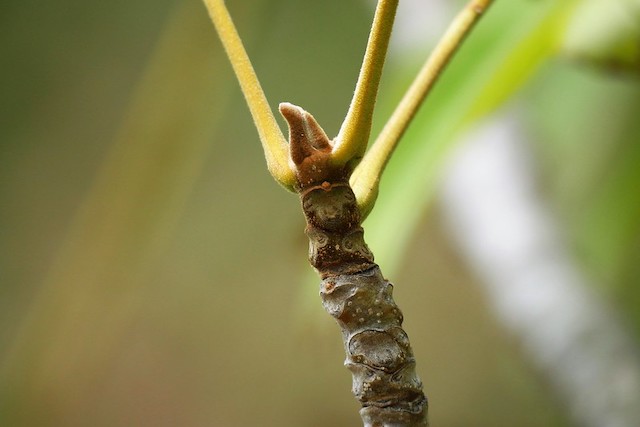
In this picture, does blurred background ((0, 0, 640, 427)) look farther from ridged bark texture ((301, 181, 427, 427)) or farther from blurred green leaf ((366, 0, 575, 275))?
ridged bark texture ((301, 181, 427, 427))

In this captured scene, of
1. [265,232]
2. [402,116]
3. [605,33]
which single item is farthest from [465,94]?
[265,232]

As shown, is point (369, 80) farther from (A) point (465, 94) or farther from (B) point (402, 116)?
(A) point (465, 94)

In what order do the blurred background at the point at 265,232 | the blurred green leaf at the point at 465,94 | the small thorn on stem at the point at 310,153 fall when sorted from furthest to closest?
the blurred background at the point at 265,232 < the blurred green leaf at the point at 465,94 < the small thorn on stem at the point at 310,153

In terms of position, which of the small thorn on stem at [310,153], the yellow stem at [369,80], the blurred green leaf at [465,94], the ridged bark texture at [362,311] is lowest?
the ridged bark texture at [362,311]

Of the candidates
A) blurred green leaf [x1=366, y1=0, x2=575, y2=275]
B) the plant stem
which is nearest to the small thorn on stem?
the plant stem

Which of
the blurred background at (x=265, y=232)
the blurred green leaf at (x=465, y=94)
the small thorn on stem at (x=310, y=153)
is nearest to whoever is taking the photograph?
the small thorn on stem at (x=310, y=153)

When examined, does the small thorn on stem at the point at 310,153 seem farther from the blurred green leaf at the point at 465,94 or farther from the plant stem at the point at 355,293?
the blurred green leaf at the point at 465,94

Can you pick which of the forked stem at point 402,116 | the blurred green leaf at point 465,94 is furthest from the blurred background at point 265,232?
the forked stem at point 402,116
